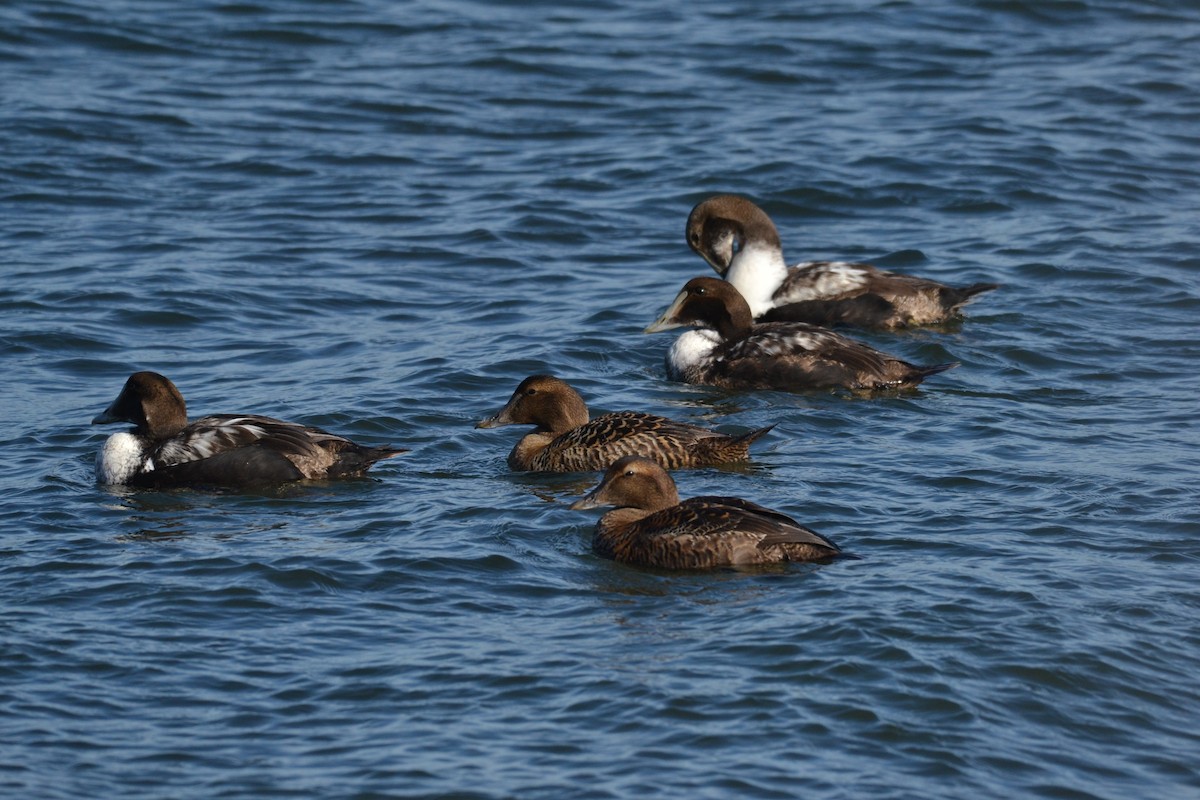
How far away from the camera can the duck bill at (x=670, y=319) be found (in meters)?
13.8

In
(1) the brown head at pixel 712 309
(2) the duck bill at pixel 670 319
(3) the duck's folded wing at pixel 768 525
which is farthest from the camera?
(2) the duck bill at pixel 670 319

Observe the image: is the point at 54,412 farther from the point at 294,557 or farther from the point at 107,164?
the point at 107,164

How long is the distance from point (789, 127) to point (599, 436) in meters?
10.5

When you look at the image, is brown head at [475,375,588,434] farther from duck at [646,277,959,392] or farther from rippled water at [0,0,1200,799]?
duck at [646,277,959,392]

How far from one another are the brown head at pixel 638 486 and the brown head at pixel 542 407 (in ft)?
5.78

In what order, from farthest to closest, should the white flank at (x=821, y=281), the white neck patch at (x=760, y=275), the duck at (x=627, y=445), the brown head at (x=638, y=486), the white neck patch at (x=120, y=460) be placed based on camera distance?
the white neck patch at (x=760, y=275) → the white flank at (x=821, y=281) → the duck at (x=627, y=445) → the white neck patch at (x=120, y=460) → the brown head at (x=638, y=486)

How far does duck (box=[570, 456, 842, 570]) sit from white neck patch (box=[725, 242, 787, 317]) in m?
5.60

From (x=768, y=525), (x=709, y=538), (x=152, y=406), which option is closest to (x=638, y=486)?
(x=709, y=538)

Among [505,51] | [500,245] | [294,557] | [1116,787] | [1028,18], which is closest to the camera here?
[1116,787]

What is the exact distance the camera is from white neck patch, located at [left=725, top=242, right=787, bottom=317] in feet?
49.0

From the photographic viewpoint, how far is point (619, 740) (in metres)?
7.29

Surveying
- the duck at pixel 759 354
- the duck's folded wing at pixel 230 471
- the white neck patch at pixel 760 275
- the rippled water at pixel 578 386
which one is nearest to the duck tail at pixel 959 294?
the rippled water at pixel 578 386

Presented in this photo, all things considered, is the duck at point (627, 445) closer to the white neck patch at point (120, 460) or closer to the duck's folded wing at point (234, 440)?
the duck's folded wing at point (234, 440)

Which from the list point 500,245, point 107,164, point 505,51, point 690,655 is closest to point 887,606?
point 690,655
